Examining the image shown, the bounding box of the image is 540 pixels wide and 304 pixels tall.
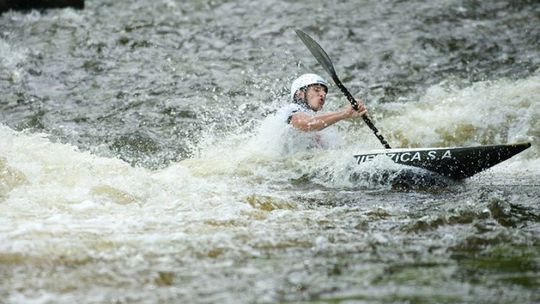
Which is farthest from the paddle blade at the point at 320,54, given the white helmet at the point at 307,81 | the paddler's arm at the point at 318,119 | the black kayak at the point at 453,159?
the black kayak at the point at 453,159

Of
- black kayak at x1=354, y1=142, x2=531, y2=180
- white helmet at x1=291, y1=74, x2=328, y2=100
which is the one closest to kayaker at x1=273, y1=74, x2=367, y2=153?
white helmet at x1=291, y1=74, x2=328, y2=100

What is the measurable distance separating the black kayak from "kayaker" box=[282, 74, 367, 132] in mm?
702

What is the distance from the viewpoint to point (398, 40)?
13797mm

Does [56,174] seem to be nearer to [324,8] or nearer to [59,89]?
[59,89]

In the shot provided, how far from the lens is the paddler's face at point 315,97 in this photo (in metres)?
9.05

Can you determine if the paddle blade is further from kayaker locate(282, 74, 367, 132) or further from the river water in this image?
the river water

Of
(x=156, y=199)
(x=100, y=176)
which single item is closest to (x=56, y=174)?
(x=100, y=176)

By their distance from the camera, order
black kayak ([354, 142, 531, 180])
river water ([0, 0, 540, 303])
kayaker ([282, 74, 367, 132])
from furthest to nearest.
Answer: kayaker ([282, 74, 367, 132]) → black kayak ([354, 142, 531, 180]) → river water ([0, 0, 540, 303])

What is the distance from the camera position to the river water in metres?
4.53

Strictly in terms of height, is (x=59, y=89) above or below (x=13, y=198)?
below

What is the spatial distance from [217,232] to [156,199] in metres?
1.39

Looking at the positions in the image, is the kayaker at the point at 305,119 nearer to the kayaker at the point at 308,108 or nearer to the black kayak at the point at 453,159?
the kayaker at the point at 308,108

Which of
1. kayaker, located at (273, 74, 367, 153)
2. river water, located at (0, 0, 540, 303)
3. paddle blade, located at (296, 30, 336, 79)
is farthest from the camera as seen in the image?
paddle blade, located at (296, 30, 336, 79)

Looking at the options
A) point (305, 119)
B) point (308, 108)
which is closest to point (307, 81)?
point (308, 108)
